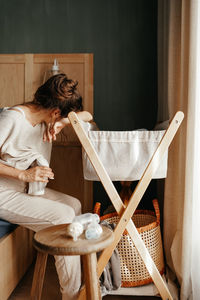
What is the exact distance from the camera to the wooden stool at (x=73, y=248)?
1104mm

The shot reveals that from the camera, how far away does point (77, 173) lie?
265cm

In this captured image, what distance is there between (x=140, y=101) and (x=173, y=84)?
0.76 meters

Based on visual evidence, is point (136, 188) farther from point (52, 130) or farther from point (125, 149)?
point (52, 130)

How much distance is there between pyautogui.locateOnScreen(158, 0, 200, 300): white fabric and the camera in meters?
1.49

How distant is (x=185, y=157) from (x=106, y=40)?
142 centimetres

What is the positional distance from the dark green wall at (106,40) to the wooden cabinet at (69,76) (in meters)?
0.07

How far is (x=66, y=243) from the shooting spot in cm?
114

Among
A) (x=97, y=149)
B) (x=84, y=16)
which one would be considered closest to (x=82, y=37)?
(x=84, y=16)

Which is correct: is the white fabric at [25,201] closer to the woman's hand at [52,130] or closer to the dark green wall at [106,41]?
the woman's hand at [52,130]

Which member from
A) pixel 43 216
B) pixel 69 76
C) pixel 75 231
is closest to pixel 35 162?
pixel 43 216

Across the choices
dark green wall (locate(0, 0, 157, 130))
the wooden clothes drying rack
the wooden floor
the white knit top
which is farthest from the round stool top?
dark green wall (locate(0, 0, 157, 130))

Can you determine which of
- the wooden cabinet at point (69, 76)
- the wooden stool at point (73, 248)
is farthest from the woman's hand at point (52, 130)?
the wooden cabinet at point (69, 76)

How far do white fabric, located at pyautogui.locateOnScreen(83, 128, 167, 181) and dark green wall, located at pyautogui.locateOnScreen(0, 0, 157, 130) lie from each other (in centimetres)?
103

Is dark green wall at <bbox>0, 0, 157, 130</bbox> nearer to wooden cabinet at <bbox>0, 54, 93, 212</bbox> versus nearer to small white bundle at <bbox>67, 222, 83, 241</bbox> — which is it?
wooden cabinet at <bbox>0, 54, 93, 212</bbox>
